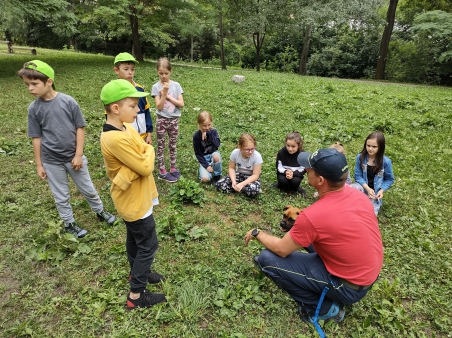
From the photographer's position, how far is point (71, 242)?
326cm

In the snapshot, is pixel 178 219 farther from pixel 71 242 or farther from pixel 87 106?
pixel 87 106

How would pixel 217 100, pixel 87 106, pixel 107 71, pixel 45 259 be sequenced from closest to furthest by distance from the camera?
pixel 45 259, pixel 87 106, pixel 217 100, pixel 107 71

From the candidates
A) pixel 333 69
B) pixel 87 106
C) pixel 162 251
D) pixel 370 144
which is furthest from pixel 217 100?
pixel 333 69

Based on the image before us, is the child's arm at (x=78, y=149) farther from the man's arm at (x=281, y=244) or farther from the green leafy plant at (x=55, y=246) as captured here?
the man's arm at (x=281, y=244)

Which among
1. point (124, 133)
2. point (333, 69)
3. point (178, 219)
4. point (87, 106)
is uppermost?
point (333, 69)

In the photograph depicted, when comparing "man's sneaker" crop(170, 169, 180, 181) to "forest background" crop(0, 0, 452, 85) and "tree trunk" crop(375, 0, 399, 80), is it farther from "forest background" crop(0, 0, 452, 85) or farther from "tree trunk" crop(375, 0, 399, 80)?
"tree trunk" crop(375, 0, 399, 80)

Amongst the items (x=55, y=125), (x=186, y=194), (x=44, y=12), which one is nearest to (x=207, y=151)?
(x=186, y=194)

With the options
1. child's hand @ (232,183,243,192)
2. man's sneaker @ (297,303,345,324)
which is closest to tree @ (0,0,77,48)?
child's hand @ (232,183,243,192)

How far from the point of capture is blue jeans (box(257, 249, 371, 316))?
2330 millimetres

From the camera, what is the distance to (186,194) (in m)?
4.14

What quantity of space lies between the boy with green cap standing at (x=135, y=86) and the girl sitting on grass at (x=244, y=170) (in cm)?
131

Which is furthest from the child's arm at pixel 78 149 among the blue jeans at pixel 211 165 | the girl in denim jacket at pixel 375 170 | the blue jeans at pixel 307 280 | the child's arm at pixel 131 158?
the girl in denim jacket at pixel 375 170

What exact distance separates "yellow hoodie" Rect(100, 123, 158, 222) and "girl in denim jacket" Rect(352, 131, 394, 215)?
3.10 metres

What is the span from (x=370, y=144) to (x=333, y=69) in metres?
22.0
